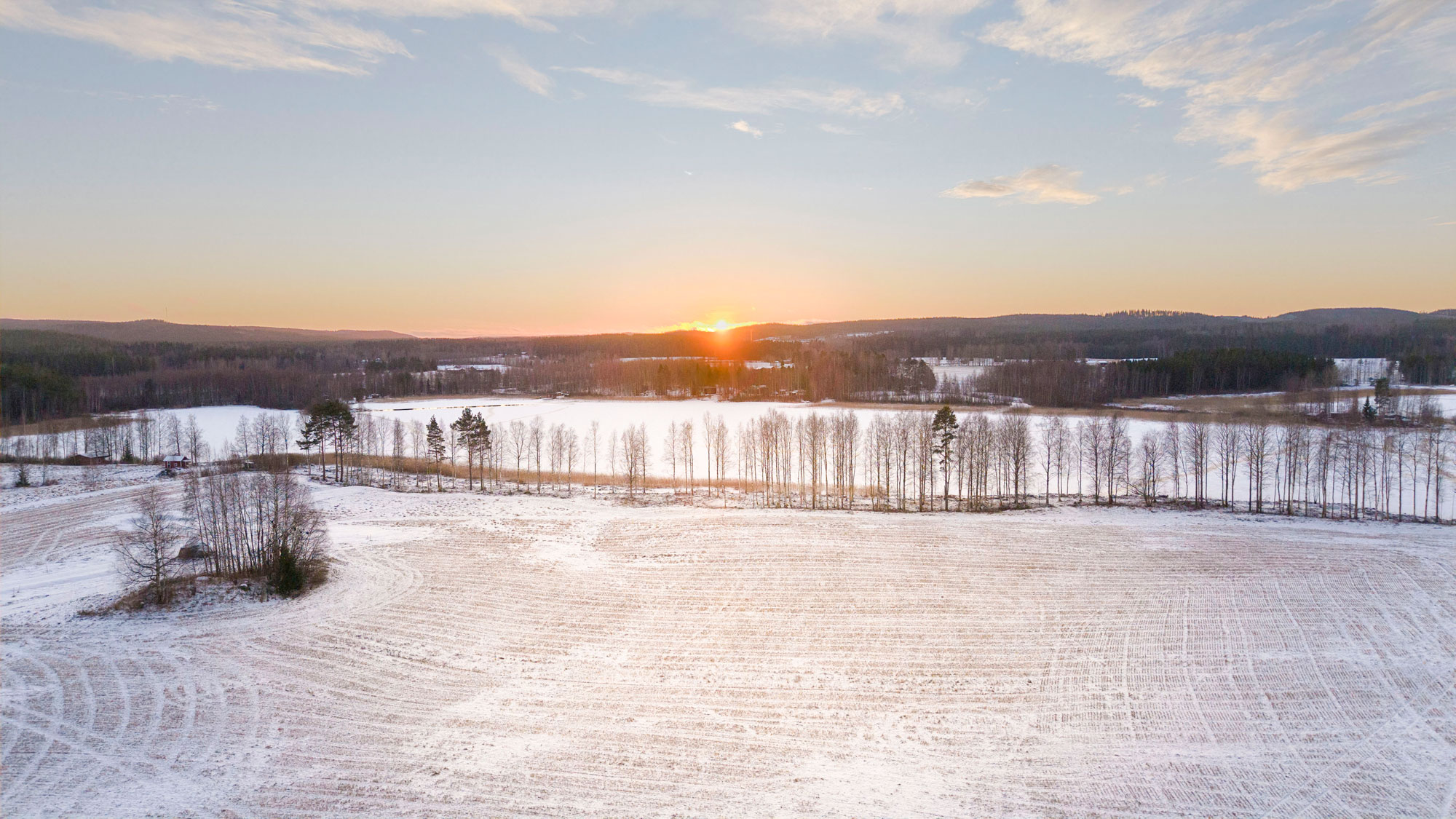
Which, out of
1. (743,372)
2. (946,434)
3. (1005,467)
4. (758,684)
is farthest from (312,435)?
(743,372)

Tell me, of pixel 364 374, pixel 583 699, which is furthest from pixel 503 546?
pixel 364 374

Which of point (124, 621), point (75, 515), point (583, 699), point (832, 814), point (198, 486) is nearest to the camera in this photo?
point (832, 814)

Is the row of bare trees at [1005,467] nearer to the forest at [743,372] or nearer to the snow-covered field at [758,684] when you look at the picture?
the snow-covered field at [758,684]

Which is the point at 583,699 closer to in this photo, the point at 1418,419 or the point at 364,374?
the point at 1418,419

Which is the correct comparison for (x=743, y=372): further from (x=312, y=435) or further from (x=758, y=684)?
(x=758, y=684)

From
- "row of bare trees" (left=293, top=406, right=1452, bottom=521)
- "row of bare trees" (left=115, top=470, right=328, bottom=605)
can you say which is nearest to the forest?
"row of bare trees" (left=293, top=406, right=1452, bottom=521)

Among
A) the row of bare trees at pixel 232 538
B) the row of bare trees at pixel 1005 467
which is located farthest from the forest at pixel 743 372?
the row of bare trees at pixel 232 538

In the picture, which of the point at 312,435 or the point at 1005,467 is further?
the point at 312,435

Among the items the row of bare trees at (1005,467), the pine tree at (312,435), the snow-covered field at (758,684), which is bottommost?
the snow-covered field at (758,684)
